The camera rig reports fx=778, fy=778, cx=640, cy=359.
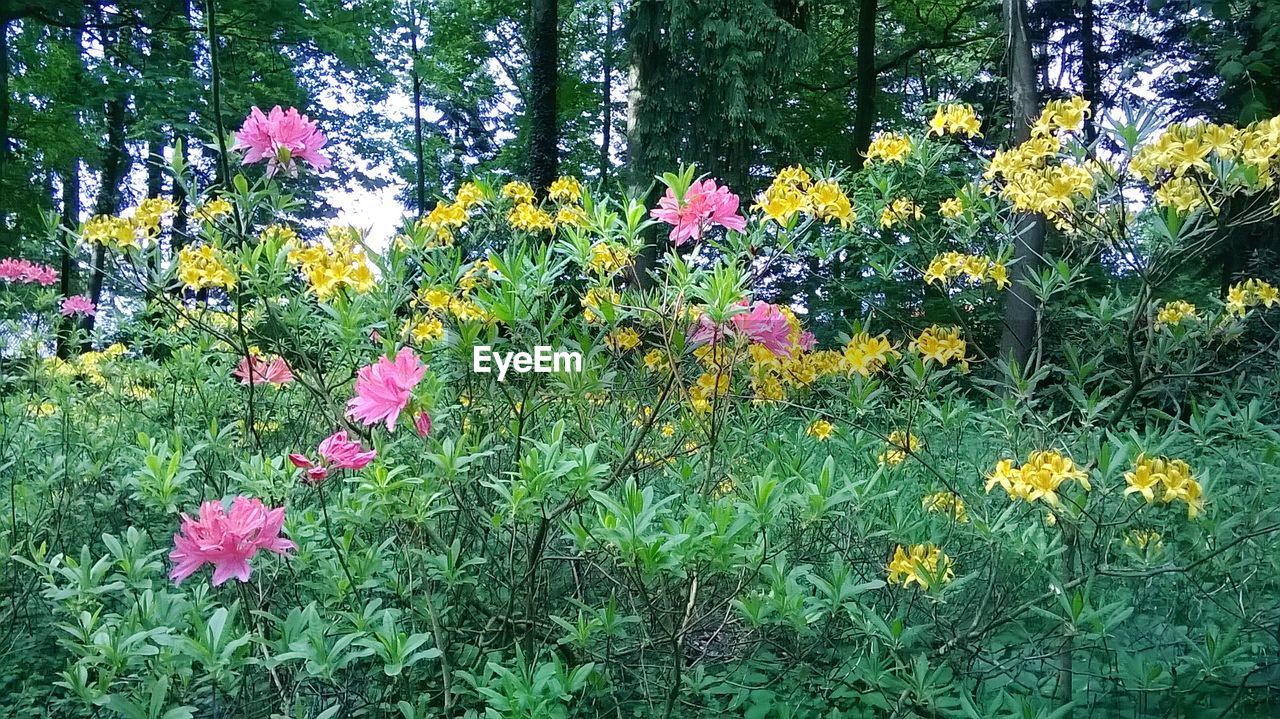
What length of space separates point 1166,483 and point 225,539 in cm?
160

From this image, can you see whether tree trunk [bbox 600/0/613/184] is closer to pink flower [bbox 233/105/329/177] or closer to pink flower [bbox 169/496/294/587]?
pink flower [bbox 233/105/329/177]

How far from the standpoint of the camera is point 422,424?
1.41 metres

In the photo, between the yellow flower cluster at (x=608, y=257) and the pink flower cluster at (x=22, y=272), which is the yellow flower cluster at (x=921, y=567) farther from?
the pink flower cluster at (x=22, y=272)

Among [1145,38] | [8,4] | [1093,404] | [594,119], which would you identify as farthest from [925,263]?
[594,119]

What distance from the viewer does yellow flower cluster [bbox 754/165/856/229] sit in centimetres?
176

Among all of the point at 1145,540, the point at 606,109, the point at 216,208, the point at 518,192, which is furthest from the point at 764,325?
the point at 606,109

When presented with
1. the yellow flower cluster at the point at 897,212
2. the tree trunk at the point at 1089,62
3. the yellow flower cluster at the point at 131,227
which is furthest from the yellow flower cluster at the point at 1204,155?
the tree trunk at the point at 1089,62

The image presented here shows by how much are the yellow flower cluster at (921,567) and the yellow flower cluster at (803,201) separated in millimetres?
767

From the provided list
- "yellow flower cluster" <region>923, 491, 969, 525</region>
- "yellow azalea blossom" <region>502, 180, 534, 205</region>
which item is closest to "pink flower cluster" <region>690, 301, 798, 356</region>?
"yellow flower cluster" <region>923, 491, 969, 525</region>

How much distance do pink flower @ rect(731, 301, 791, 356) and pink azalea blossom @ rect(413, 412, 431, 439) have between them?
672 mm

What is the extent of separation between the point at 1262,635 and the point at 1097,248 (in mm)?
1089

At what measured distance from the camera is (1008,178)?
86.4 inches

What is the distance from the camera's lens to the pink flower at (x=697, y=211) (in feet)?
5.66

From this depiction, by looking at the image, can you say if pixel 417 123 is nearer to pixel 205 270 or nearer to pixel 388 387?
pixel 205 270
